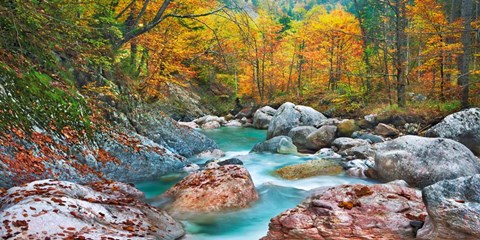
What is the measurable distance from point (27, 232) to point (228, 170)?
393 centimetres

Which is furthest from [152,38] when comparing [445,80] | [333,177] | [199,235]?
[445,80]

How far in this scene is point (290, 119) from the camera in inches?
657

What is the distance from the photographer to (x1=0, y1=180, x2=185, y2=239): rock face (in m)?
3.63

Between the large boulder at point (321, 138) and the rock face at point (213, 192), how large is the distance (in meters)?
6.56

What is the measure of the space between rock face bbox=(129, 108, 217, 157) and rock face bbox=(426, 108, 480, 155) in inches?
290

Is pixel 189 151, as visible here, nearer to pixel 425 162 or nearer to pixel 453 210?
pixel 425 162

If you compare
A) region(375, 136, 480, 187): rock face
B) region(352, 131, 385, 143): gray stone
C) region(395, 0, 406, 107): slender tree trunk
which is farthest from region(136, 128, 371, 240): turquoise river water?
region(395, 0, 406, 107): slender tree trunk

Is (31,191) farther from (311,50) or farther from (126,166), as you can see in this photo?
(311,50)

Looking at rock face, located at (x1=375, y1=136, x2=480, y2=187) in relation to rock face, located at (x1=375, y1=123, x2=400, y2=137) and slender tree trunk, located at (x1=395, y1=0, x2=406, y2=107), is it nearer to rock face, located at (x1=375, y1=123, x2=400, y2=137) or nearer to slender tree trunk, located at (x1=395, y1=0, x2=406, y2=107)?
rock face, located at (x1=375, y1=123, x2=400, y2=137)

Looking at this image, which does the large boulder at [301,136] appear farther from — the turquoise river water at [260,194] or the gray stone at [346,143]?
the turquoise river water at [260,194]

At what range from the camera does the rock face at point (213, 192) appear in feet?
20.1

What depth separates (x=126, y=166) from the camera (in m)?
8.25

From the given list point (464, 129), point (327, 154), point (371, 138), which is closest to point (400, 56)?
point (371, 138)

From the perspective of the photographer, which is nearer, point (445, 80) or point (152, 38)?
point (152, 38)
